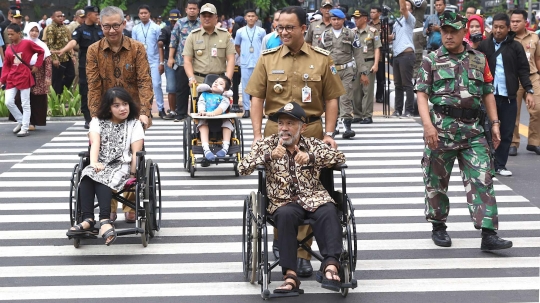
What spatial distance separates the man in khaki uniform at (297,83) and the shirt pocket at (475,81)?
1.19m

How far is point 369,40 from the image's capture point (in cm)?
1723

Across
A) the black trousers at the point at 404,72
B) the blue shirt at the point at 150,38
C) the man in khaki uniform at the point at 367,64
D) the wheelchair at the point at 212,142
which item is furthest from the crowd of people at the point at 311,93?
the blue shirt at the point at 150,38

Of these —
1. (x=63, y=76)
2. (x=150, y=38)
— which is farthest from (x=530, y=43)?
(x=63, y=76)


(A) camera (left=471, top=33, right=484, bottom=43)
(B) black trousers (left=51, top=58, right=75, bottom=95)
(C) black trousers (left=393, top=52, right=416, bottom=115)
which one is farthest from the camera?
(B) black trousers (left=51, top=58, right=75, bottom=95)

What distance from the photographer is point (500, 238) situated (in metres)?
8.54

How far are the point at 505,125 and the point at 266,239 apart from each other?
648cm

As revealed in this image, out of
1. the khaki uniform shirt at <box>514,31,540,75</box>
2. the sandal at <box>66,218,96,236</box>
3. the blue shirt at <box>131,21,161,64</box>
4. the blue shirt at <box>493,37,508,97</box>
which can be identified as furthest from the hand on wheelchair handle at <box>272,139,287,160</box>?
the blue shirt at <box>131,21,161,64</box>

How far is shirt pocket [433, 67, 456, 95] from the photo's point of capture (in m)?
8.27

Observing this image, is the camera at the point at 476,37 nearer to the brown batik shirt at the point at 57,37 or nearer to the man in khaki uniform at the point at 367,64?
the man in khaki uniform at the point at 367,64

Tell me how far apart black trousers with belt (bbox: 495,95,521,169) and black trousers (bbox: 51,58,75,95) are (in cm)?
1016

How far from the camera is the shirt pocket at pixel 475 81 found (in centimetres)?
827

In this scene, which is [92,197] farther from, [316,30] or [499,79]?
[316,30]

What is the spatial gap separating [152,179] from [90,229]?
2.76ft

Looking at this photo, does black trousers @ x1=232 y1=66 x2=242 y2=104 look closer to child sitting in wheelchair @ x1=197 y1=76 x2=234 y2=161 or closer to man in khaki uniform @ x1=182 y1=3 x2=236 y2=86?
man in khaki uniform @ x1=182 y1=3 x2=236 y2=86
